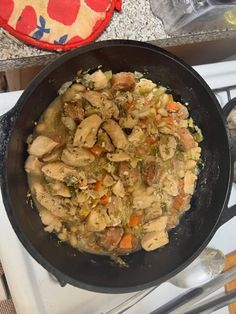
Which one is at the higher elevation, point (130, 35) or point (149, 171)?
point (130, 35)

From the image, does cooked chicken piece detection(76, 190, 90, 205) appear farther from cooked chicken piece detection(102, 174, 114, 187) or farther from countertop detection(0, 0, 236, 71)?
countertop detection(0, 0, 236, 71)

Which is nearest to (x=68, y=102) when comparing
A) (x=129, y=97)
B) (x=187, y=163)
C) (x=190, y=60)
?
(x=129, y=97)

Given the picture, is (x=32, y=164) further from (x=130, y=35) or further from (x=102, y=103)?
(x=130, y=35)

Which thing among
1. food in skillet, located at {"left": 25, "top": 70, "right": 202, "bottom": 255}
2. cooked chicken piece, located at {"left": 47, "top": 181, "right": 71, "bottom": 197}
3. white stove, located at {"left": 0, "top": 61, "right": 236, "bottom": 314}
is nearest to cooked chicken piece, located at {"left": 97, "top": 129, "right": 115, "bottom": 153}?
food in skillet, located at {"left": 25, "top": 70, "right": 202, "bottom": 255}

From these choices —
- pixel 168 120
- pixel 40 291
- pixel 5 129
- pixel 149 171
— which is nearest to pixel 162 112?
pixel 168 120

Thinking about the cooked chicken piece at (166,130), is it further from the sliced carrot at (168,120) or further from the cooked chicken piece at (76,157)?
the cooked chicken piece at (76,157)

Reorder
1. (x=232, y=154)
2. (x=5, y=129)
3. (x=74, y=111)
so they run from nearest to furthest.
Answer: (x=5, y=129), (x=74, y=111), (x=232, y=154)
